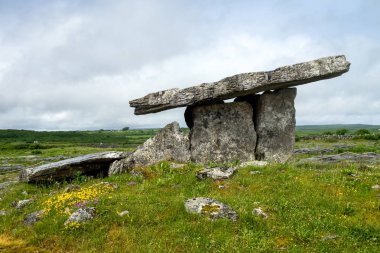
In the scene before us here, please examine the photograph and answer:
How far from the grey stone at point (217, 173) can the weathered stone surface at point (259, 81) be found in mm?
7297

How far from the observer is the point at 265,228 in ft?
49.6

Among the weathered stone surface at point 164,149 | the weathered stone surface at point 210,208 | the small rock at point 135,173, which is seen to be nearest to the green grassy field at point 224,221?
the weathered stone surface at point 210,208

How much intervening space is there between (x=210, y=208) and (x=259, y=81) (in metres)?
13.6

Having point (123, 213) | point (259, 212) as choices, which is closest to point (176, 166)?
point (123, 213)

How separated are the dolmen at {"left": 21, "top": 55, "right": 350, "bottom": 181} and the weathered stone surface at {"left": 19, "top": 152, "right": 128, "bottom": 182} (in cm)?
60

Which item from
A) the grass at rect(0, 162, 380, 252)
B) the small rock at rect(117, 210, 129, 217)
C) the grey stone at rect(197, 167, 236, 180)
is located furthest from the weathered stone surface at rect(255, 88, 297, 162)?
the small rock at rect(117, 210, 129, 217)

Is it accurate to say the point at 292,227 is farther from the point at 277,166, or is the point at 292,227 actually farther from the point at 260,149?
the point at 260,149

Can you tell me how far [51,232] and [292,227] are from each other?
944 cm

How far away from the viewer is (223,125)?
31.0 meters

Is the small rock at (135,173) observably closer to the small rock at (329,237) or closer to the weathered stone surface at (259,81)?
Answer: the weathered stone surface at (259,81)

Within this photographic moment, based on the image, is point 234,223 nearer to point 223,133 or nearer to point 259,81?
point 259,81

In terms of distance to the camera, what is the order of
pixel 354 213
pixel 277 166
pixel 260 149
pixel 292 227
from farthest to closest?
pixel 260 149 → pixel 277 166 → pixel 354 213 → pixel 292 227

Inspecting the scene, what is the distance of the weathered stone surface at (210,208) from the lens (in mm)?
16000

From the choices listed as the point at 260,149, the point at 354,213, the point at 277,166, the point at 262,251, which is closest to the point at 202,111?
the point at 260,149
